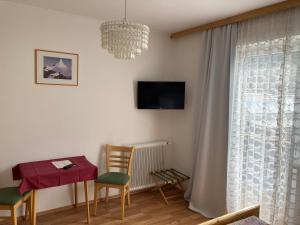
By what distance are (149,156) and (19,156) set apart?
71.2 inches

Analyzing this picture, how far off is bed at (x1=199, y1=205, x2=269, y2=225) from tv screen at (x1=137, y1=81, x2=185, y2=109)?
193 cm

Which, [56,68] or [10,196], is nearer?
[10,196]

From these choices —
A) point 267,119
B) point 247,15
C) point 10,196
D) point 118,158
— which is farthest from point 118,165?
point 247,15

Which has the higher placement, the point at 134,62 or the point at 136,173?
the point at 134,62

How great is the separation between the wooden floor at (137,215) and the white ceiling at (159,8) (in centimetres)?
256

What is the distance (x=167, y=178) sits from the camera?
11.8 feet

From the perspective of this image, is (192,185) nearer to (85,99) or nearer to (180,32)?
(85,99)

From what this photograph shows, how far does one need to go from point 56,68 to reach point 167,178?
2.18 metres

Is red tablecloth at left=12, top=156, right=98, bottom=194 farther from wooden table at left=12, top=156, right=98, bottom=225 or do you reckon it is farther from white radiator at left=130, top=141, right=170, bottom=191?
white radiator at left=130, top=141, right=170, bottom=191

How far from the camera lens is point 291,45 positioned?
7.88 feet

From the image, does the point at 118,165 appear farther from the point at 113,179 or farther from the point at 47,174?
the point at 47,174

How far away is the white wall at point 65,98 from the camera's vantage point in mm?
2791

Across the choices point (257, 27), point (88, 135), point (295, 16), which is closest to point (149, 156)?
point (88, 135)

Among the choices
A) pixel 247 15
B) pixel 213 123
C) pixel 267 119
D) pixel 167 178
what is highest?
pixel 247 15
